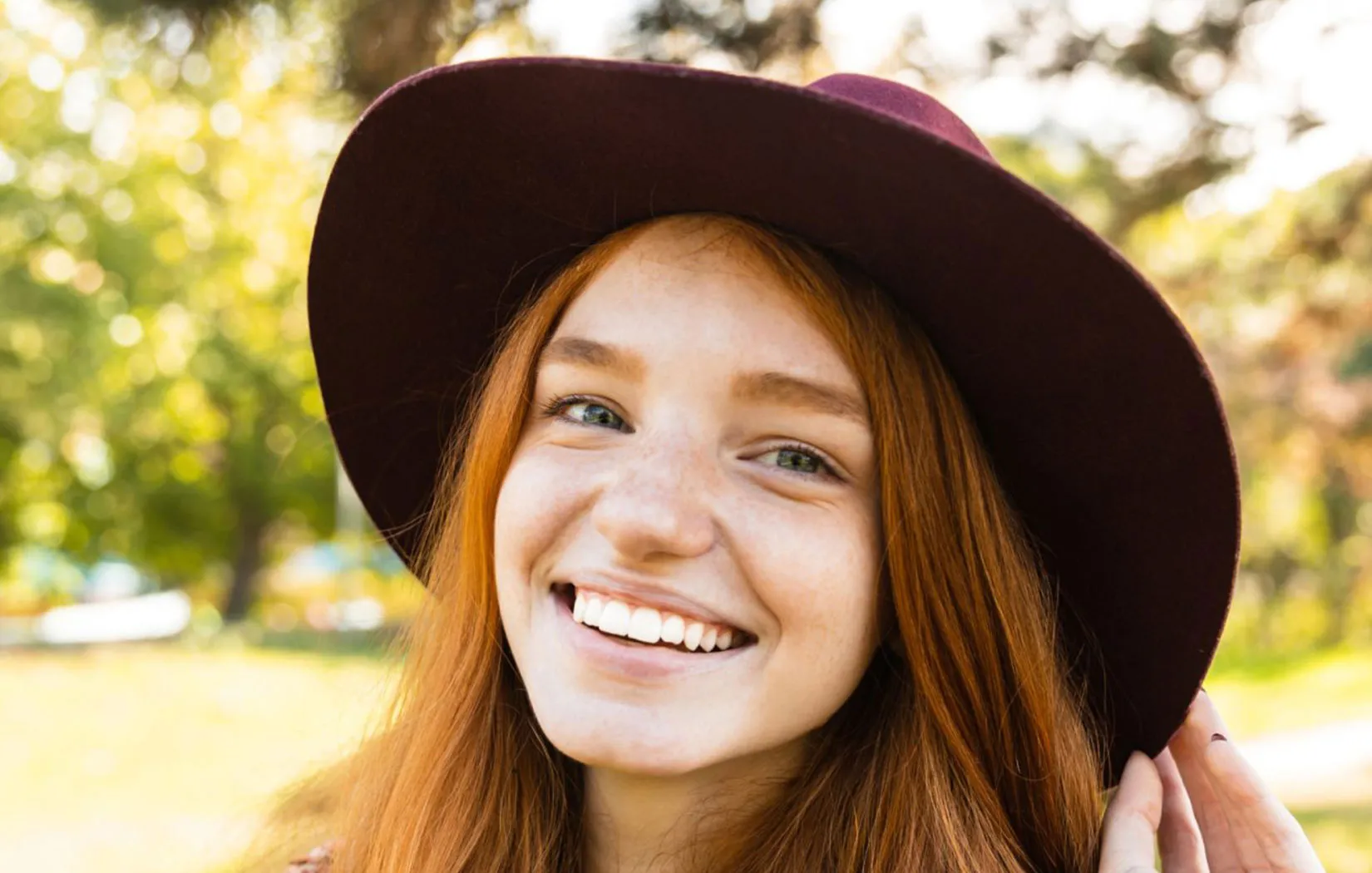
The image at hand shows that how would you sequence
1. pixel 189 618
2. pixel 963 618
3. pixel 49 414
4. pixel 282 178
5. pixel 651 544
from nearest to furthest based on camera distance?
pixel 651 544 → pixel 963 618 → pixel 49 414 → pixel 282 178 → pixel 189 618

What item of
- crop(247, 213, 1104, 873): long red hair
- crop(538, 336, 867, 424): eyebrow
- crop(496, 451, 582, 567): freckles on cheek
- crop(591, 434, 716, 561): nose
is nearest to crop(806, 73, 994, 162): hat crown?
crop(247, 213, 1104, 873): long red hair

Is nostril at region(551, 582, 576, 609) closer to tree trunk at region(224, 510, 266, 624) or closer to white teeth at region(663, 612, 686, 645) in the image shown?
white teeth at region(663, 612, 686, 645)

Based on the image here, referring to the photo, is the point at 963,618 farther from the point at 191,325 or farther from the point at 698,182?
the point at 191,325

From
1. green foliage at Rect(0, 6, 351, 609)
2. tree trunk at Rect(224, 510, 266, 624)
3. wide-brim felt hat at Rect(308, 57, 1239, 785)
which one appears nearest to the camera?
wide-brim felt hat at Rect(308, 57, 1239, 785)

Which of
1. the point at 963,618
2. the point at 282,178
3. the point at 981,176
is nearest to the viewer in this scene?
the point at 981,176

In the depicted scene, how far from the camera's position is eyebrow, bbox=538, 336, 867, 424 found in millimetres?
1837

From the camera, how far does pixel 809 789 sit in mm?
2039

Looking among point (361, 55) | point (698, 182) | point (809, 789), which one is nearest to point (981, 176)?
point (698, 182)

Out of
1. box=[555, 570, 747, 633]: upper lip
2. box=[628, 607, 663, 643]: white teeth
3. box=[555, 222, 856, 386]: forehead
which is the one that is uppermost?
box=[555, 222, 856, 386]: forehead

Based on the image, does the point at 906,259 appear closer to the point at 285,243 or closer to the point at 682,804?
the point at 682,804

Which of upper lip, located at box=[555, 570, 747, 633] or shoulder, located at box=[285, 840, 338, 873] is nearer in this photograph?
upper lip, located at box=[555, 570, 747, 633]

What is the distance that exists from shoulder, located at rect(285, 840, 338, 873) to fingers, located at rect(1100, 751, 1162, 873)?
1.30 meters

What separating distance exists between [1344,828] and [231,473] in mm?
24326

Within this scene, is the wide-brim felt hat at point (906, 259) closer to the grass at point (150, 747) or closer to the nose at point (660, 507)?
the nose at point (660, 507)
